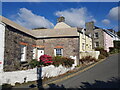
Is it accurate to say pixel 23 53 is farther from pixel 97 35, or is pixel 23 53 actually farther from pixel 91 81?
pixel 97 35

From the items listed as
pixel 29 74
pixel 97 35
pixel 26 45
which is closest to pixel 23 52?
Answer: pixel 26 45

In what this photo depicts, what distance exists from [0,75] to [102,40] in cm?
2493

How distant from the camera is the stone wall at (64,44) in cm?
1407

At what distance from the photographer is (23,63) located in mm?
11734

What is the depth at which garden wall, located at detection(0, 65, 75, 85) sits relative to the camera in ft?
23.1

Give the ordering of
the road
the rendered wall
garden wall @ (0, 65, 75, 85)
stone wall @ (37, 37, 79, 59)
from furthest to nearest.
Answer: stone wall @ (37, 37, 79, 59) → the rendered wall → garden wall @ (0, 65, 75, 85) → the road

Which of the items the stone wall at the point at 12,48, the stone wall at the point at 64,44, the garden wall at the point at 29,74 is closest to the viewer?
the garden wall at the point at 29,74

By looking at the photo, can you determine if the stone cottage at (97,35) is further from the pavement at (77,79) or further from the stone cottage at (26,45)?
the pavement at (77,79)

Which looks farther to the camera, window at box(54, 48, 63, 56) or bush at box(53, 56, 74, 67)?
window at box(54, 48, 63, 56)

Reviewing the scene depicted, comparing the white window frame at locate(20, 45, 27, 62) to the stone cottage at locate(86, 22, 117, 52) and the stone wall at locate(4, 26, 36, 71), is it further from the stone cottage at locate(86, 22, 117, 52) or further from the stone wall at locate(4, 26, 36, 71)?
the stone cottage at locate(86, 22, 117, 52)

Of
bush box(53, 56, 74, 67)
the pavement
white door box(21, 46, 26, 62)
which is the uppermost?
white door box(21, 46, 26, 62)

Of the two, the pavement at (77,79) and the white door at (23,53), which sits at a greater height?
the white door at (23,53)

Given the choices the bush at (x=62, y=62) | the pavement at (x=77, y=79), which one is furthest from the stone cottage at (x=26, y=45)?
the pavement at (x=77, y=79)

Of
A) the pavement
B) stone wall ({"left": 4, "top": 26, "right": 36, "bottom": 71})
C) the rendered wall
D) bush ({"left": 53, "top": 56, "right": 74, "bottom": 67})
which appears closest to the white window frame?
stone wall ({"left": 4, "top": 26, "right": 36, "bottom": 71})
